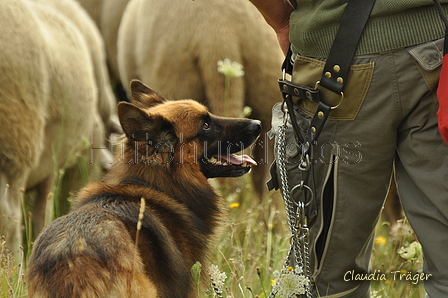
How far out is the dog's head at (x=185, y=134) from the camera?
278 centimetres

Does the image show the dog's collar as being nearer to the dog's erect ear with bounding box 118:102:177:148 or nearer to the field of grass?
the dog's erect ear with bounding box 118:102:177:148

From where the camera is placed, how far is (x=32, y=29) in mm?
3752

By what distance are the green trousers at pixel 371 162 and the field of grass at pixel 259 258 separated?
39cm

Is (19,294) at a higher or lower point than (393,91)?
lower

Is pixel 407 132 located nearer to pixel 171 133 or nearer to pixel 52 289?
pixel 171 133

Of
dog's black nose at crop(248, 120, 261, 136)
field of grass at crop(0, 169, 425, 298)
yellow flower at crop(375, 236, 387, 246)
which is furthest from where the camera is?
yellow flower at crop(375, 236, 387, 246)

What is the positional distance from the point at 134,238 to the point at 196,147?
0.83m

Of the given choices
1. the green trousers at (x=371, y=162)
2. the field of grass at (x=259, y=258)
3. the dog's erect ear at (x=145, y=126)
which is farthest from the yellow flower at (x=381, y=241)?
the dog's erect ear at (x=145, y=126)

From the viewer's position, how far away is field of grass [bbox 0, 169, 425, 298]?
305 cm

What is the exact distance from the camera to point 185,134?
298cm

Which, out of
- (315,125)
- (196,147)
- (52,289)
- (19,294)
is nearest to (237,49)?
(196,147)

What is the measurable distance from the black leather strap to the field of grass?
0.98 meters

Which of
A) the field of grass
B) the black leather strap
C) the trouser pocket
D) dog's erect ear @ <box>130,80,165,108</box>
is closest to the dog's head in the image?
dog's erect ear @ <box>130,80,165,108</box>

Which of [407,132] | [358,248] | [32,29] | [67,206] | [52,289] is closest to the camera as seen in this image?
[52,289]
